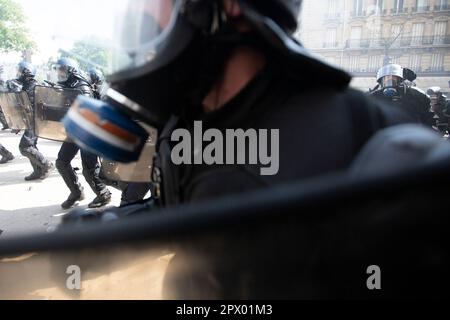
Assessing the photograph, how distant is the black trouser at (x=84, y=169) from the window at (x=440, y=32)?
871 inches

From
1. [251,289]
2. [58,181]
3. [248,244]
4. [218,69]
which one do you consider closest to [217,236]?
[248,244]

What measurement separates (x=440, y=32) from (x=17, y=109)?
22506mm

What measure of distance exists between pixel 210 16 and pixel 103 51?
0.55m

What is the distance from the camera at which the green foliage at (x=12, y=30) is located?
2192 cm

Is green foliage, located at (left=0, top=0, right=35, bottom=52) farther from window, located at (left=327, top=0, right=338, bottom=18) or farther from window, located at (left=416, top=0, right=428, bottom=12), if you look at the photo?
window, located at (left=416, top=0, right=428, bottom=12)

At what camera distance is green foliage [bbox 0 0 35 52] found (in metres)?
21.9

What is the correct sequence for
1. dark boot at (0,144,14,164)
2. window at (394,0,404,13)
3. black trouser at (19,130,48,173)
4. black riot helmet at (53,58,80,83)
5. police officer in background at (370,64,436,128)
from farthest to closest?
window at (394,0,404,13)
dark boot at (0,144,14,164)
black trouser at (19,130,48,173)
black riot helmet at (53,58,80,83)
police officer in background at (370,64,436,128)

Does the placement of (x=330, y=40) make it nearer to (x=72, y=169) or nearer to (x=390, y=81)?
(x=390, y=81)

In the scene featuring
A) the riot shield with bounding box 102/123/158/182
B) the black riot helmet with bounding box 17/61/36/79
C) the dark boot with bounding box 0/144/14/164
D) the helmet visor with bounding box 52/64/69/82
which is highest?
the black riot helmet with bounding box 17/61/36/79

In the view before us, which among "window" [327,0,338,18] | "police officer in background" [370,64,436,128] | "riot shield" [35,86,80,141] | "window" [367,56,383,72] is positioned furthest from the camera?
"window" [367,56,383,72]

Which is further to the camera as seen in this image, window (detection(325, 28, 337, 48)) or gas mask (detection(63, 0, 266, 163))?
window (detection(325, 28, 337, 48))

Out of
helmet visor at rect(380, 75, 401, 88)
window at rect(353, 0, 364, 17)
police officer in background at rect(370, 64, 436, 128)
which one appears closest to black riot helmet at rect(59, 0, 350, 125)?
police officer in background at rect(370, 64, 436, 128)

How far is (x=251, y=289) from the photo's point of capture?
634mm

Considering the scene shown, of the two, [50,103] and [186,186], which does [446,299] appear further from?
[50,103]
